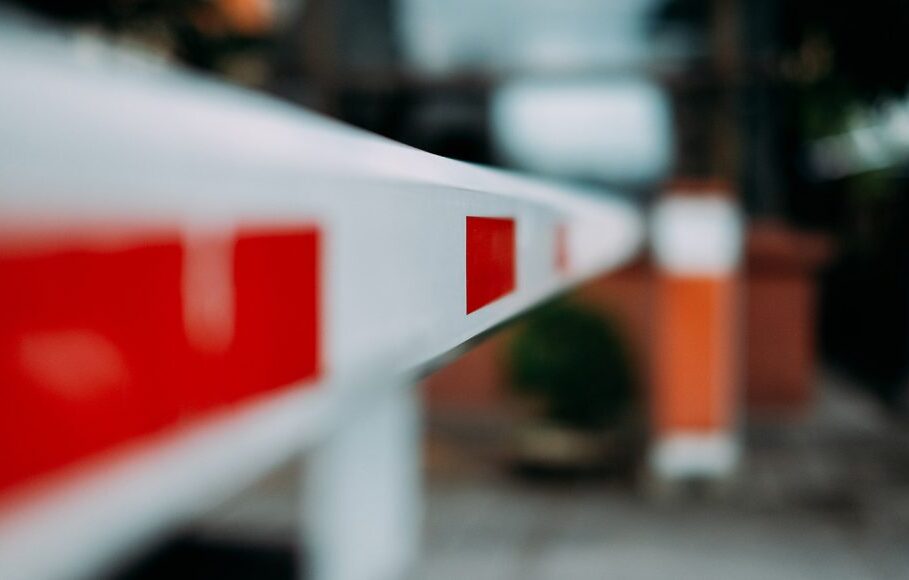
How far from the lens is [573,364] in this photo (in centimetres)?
349

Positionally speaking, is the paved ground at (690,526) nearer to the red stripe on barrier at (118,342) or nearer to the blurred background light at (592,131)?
the blurred background light at (592,131)

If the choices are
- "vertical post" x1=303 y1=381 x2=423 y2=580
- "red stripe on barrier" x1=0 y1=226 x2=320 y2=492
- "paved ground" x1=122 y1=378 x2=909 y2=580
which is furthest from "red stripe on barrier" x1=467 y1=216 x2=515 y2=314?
"paved ground" x1=122 y1=378 x2=909 y2=580

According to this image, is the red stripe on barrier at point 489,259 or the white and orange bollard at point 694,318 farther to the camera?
the white and orange bollard at point 694,318

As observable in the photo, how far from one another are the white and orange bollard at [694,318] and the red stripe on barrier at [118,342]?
316 cm

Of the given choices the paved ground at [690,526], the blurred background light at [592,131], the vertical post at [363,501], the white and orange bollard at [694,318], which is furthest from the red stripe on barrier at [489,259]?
the blurred background light at [592,131]

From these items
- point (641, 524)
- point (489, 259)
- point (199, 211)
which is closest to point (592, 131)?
point (641, 524)

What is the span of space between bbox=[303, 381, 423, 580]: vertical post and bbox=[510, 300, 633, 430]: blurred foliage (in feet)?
3.58

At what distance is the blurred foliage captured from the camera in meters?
3.49

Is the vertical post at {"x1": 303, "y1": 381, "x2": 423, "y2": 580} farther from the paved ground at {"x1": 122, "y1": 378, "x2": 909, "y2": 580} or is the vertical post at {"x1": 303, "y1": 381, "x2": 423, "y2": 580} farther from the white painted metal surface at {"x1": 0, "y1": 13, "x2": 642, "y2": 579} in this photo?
the white painted metal surface at {"x1": 0, "y1": 13, "x2": 642, "y2": 579}

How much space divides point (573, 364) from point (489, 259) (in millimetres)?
2856

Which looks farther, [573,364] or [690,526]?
[573,364]

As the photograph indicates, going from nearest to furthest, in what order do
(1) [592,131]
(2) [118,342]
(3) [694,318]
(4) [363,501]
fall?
(2) [118,342] → (4) [363,501] → (3) [694,318] → (1) [592,131]

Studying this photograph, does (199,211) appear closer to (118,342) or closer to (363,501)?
(118,342)

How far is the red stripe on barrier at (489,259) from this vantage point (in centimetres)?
61
